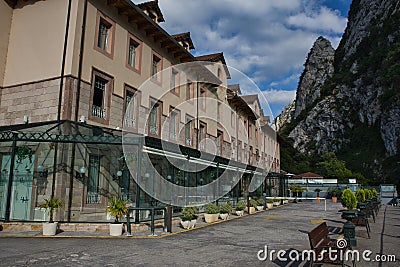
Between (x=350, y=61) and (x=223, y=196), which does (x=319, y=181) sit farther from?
(x=350, y=61)

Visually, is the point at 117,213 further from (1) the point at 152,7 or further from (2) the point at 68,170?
(1) the point at 152,7

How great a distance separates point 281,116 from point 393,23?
2315 inches

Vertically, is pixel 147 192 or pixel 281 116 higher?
pixel 281 116

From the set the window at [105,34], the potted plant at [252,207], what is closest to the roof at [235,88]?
the potted plant at [252,207]

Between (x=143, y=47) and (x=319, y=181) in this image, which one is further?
→ (x=319, y=181)

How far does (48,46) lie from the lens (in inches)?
524

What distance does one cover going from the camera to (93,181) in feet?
42.5

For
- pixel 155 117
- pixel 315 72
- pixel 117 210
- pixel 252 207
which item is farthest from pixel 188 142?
pixel 315 72

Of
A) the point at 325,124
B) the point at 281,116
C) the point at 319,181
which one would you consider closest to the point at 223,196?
the point at 319,181

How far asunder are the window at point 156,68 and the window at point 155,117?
1295 mm

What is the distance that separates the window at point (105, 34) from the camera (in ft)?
46.2

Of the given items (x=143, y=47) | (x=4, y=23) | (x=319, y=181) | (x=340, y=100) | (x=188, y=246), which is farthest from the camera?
(x=340, y=100)

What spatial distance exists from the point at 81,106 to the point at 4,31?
5248 millimetres

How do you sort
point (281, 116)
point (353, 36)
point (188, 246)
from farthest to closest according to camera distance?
point (281, 116), point (353, 36), point (188, 246)
